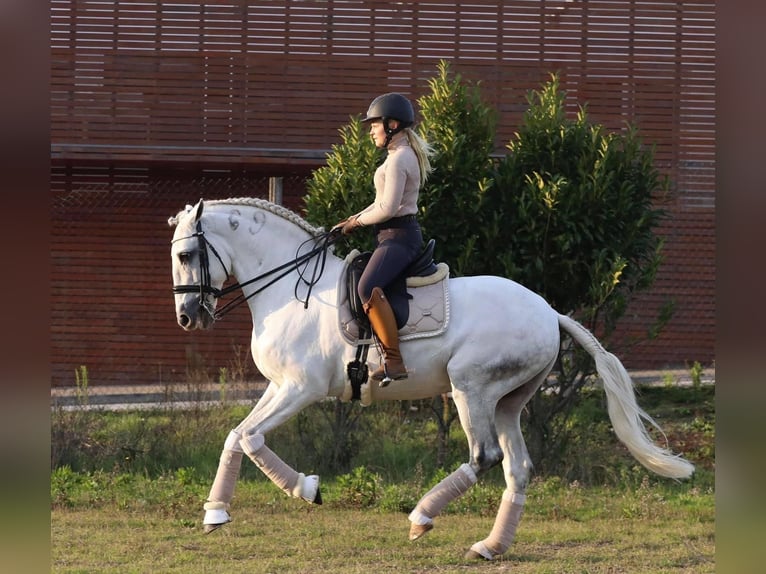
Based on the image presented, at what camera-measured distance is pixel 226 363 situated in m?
12.6

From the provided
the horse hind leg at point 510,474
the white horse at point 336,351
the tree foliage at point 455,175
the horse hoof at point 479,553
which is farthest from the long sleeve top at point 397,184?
the tree foliage at point 455,175

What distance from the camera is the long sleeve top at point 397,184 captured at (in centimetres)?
639

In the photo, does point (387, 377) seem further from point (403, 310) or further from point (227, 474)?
point (227, 474)

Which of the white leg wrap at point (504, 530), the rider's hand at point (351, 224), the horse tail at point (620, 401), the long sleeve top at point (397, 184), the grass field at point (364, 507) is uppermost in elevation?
the long sleeve top at point (397, 184)

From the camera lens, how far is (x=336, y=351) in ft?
21.3

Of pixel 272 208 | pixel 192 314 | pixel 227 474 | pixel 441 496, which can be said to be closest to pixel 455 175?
pixel 272 208

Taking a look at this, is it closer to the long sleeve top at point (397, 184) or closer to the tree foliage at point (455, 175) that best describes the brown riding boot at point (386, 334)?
the long sleeve top at point (397, 184)

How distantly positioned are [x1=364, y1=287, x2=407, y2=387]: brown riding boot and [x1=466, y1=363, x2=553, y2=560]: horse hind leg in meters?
0.95

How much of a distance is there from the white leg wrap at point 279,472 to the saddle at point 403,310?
62cm

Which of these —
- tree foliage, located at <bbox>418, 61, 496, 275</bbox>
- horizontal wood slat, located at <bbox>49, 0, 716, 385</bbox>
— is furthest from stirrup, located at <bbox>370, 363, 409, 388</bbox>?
horizontal wood slat, located at <bbox>49, 0, 716, 385</bbox>

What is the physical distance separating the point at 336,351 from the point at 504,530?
1628mm

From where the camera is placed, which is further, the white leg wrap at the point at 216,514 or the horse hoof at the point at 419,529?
the horse hoof at the point at 419,529

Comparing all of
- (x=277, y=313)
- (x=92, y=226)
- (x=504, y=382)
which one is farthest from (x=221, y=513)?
(x=92, y=226)
